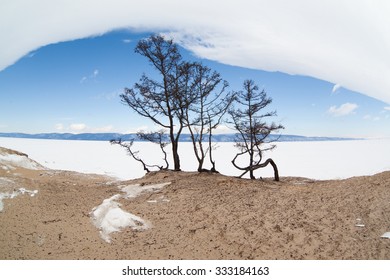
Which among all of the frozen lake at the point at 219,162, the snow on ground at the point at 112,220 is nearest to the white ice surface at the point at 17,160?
the frozen lake at the point at 219,162

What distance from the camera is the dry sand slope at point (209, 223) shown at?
5.72m

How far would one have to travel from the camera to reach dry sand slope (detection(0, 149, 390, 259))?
5.72 meters

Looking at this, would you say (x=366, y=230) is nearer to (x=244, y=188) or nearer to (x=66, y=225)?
Answer: (x=244, y=188)

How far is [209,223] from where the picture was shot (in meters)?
6.90

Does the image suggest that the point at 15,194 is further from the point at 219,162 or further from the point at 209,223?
the point at 219,162

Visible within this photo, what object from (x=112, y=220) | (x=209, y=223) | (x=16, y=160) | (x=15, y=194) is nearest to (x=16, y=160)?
(x=16, y=160)

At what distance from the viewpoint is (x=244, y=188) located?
9336 millimetres

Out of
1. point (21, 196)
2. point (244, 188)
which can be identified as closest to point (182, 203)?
point (244, 188)

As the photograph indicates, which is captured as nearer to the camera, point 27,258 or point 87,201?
point 27,258

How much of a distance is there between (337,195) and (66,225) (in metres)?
6.77

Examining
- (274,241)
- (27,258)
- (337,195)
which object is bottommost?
(27,258)

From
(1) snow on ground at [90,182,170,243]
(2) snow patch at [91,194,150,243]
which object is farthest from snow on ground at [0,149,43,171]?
(2) snow patch at [91,194,150,243]

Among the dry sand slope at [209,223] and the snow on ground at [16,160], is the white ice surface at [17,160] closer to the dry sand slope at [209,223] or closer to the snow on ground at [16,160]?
the snow on ground at [16,160]

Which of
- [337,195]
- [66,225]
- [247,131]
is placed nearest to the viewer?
[66,225]
